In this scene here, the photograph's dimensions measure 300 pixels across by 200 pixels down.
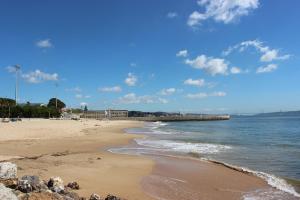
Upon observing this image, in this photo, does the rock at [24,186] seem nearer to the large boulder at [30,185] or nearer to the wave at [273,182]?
the large boulder at [30,185]

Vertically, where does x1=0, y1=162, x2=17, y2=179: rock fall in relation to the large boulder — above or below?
above

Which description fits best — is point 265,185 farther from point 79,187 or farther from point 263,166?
point 79,187

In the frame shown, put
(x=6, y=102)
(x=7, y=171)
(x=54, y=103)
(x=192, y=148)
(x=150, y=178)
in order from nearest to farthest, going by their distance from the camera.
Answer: (x=7, y=171)
(x=150, y=178)
(x=192, y=148)
(x=6, y=102)
(x=54, y=103)

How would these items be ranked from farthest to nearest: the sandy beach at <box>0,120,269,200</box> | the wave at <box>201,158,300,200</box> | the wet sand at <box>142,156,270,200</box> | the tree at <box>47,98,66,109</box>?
1. the tree at <box>47,98,66,109</box>
2. the wave at <box>201,158,300,200</box>
3. the wet sand at <box>142,156,270,200</box>
4. the sandy beach at <box>0,120,269,200</box>

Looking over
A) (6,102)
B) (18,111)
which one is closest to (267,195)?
(18,111)

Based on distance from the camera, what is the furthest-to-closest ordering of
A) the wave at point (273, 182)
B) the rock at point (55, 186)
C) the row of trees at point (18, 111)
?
the row of trees at point (18, 111) < the wave at point (273, 182) < the rock at point (55, 186)

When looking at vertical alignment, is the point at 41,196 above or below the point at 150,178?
above

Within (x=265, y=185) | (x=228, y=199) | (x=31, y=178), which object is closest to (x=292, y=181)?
(x=265, y=185)

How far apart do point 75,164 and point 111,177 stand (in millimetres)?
3153

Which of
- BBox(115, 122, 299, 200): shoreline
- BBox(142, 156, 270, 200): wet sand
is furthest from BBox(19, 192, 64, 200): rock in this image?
BBox(142, 156, 270, 200): wet sand

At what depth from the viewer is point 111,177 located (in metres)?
14.9

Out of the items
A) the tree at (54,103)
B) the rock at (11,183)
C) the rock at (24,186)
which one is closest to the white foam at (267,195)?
A: the rock at (24,186)

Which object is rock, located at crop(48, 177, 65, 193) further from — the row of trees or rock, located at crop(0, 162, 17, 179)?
the row of trees

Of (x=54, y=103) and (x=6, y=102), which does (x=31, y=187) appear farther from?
(x=54, y=103)
